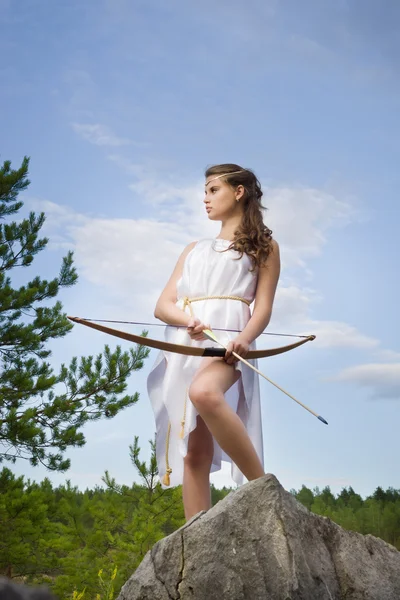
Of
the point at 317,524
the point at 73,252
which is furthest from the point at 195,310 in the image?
the point at 73,252

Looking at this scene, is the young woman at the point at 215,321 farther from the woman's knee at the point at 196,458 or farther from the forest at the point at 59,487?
the forest at the point at 59,487

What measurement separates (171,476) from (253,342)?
789 mm

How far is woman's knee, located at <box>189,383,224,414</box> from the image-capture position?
2898mm

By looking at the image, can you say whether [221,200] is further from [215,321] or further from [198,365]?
[198,365]

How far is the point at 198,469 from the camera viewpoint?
3.25 m

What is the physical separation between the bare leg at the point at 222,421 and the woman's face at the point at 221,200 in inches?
36.4

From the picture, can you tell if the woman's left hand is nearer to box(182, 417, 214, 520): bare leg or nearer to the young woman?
the young woman

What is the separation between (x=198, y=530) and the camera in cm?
Answer: 238

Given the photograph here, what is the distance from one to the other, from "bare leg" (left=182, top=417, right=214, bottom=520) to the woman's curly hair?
85 centimetres

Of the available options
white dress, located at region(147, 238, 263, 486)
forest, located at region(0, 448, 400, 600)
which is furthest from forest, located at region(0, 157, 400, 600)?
white dress, located at region(147, 238, 263, 486)

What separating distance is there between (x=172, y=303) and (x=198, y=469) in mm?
813

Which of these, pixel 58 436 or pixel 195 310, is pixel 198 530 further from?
pixel 58 436

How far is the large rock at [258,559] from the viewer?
7.47 feet

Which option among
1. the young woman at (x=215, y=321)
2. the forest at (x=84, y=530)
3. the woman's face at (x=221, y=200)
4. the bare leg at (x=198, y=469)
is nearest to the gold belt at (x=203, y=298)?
the young woman at (x=215, y=321)
